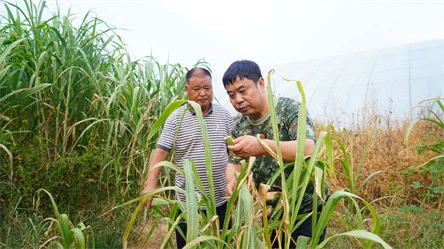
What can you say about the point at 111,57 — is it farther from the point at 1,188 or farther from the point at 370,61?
the point at 370,61

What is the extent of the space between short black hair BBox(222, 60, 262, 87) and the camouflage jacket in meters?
0.14

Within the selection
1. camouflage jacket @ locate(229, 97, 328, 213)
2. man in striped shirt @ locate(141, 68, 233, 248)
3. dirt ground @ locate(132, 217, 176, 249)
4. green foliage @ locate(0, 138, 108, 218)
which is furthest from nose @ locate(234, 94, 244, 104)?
dirt ground @ locate(132, 217, 176, 249)

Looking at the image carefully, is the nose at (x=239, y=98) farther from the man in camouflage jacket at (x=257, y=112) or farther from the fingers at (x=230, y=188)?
the fingers at (x=230, y=188)

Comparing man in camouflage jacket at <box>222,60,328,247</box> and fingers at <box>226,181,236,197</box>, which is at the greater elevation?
man in camouflage jacket at <box>222,60,328,247</box>

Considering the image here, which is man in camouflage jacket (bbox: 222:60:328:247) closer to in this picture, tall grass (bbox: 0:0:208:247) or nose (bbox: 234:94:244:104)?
nose (bbox: 234:94:244:104)

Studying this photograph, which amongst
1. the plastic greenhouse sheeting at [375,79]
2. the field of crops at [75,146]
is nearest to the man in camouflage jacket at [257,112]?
the field of crops at [75,146]

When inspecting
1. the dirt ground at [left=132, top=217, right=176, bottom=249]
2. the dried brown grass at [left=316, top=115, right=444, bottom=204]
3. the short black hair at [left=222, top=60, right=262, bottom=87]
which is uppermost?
the short black hair at [left=222, top=60, right=262, bottom=87]

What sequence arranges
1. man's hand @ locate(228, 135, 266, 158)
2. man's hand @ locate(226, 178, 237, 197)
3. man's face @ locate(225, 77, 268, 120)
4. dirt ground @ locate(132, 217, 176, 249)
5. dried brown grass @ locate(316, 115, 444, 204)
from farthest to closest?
dried brown grass @ locate(316, 115, 444, 204) < dirt ground @ locate(132, 217, 176, 249) < man's face @ locate(225, 77, 268, 120) < man's hand @ locate(226, 178, 237, 197) < man's hand @ locate(228, 135, 266, 158)

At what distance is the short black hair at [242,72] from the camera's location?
1.79 meters

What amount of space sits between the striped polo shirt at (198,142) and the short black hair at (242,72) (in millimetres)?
739

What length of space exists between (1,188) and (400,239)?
259 cm

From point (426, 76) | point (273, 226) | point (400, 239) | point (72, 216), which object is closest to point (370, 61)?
point (426, 76)

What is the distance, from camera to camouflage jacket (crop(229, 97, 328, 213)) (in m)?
1.83

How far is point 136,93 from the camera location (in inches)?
124
